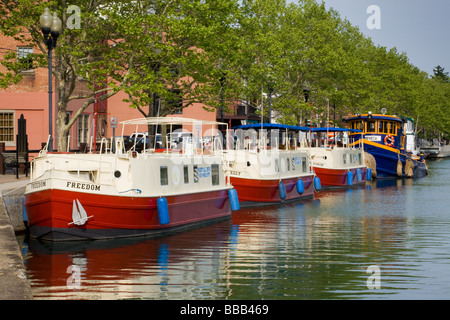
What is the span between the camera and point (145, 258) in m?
19.7

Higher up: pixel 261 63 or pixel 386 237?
pixel 261 63

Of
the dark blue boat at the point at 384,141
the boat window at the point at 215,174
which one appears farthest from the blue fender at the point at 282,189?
the dark blue boat at the point at 384,141

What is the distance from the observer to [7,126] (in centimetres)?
4616

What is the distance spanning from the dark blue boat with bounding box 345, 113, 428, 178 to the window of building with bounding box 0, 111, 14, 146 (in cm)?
2789

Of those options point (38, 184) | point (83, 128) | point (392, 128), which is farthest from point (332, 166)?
point (38, 184)

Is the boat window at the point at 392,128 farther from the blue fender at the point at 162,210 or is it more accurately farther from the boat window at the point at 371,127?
the blue fender at the point at 162,210

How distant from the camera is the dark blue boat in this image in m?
60.5

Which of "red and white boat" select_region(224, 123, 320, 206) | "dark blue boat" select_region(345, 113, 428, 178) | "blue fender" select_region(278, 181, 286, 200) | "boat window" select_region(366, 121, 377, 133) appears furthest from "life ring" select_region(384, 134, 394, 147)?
"blue fender" select_region(278, 181, 286, 200)

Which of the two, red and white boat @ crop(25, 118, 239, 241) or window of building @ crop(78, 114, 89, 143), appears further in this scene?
window of building @ crop(78, 114, 89, 143)

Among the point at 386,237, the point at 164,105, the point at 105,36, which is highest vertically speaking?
the point at 105,36

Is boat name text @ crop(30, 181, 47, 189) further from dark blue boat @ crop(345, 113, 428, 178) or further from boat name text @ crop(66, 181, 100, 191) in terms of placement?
dark blue boat @ crop(345, 113, 428, 178)

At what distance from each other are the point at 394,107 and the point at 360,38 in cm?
1057
